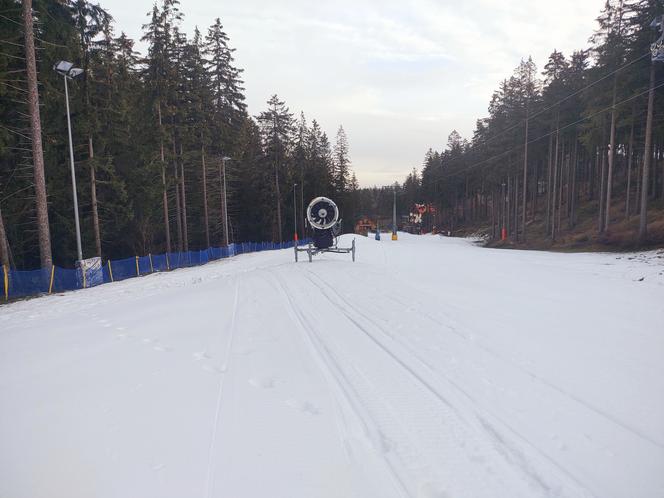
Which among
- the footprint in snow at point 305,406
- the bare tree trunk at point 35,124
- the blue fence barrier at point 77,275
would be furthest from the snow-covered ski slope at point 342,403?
the bare tree trunk at point 35,124

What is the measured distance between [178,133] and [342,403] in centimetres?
3170

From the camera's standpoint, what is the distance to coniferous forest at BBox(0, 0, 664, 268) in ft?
62.5

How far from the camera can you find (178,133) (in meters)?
31.5

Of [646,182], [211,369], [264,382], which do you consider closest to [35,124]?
[211,369]

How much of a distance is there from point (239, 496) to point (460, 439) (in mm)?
2137

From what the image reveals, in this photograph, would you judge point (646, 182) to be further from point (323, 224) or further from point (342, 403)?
point (342, 403)

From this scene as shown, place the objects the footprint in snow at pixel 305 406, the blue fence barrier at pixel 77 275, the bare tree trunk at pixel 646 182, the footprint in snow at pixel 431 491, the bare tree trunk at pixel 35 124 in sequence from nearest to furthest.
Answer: the footprint in snow at pixel 431 491
the footprint in snow at pixel 305 406
the blue fence barrier at pixel 77 275
the bare tree trunk at pixel 35 124
the bare tree trunk at pixel 646 182

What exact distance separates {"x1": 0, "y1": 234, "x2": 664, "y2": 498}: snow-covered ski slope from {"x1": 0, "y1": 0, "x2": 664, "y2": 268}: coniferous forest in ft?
43.9

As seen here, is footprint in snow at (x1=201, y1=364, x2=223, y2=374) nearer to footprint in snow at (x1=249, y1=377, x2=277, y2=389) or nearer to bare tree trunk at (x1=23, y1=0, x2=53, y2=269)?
footprint in snow at (x1=249, y1=377, x2=277, y2=389)

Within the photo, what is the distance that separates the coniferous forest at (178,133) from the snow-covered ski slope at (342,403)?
1338cm

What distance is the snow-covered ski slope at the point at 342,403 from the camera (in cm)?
329

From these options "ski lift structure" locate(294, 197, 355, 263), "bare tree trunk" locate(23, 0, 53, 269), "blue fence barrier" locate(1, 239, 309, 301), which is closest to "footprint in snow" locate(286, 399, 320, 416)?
"blue fence barrier" locate(1, 239, 309, 301)

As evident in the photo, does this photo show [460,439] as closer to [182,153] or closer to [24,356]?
[24,356]

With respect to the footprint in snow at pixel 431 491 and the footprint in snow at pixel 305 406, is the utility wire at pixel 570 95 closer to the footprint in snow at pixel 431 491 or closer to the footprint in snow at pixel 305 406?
the footprint in snow at pixel 305 406
